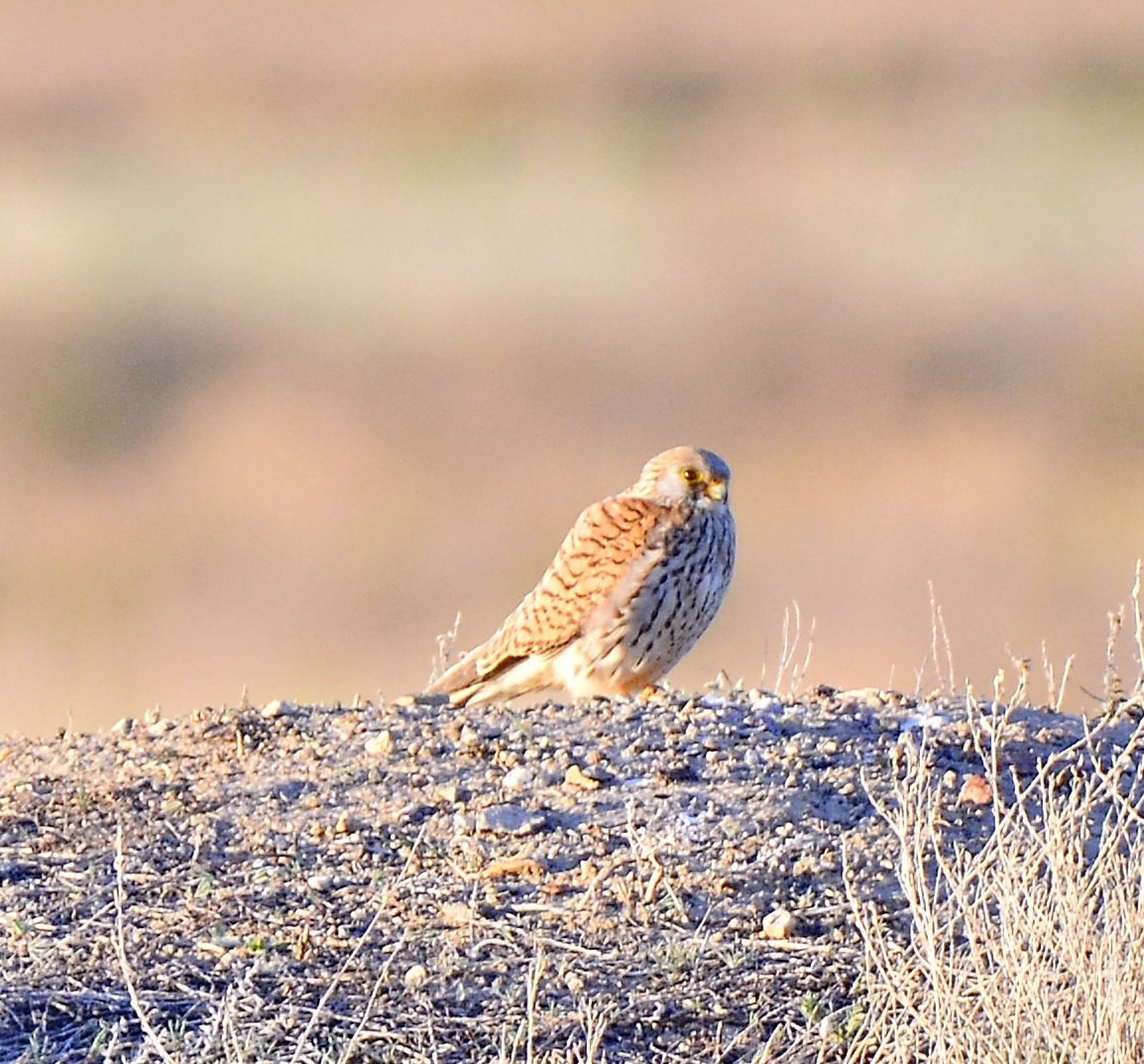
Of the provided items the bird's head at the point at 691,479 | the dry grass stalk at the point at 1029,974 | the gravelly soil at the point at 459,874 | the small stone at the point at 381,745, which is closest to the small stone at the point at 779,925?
the gravelly soil at the point at 459,874

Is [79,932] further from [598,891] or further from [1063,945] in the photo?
[1063,945]

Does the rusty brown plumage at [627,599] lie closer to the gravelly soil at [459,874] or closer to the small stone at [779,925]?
the gravelly soil at [459,874]

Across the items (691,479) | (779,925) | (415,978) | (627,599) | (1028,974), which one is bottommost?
(415,978)

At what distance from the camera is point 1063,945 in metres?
3.32

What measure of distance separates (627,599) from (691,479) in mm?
432

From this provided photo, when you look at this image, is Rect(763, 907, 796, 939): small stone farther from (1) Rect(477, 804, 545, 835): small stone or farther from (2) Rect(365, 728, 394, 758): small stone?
(2) Rect(365, 728, 394, 758): small stone

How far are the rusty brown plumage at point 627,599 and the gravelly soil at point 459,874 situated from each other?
822mm

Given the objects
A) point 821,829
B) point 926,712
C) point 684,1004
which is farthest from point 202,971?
point 926,712

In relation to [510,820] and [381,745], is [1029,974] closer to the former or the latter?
[510,820]

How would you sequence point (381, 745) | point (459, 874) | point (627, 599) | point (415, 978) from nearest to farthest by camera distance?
point (415, 978) < point (459, 874) < point (381, 745) < point (627, 599)

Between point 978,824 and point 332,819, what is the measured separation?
4.45ft

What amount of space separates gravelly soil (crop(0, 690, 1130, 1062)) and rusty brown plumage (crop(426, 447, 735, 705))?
2.70ft

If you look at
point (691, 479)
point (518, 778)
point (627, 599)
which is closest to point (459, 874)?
point (518, 778)

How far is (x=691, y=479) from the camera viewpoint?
616 cm
